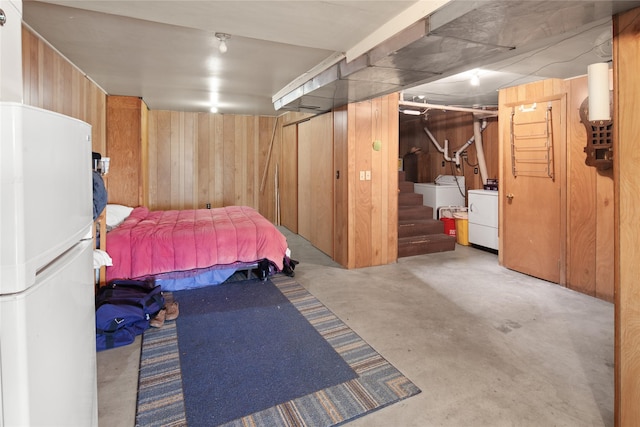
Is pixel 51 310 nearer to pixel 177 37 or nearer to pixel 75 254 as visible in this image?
pixel 75 254

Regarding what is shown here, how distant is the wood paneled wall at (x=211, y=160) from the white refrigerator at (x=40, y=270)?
578 centimetres

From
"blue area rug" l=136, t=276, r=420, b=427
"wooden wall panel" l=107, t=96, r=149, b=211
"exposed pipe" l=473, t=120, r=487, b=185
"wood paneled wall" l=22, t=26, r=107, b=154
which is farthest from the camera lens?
"exposed pipe" l=473, t=120, r=487, b=185

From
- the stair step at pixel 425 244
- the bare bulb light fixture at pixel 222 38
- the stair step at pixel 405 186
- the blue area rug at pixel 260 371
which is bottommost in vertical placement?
the blue area rug at pixel 260 371

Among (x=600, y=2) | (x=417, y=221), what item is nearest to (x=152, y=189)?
(x=417, y=221)

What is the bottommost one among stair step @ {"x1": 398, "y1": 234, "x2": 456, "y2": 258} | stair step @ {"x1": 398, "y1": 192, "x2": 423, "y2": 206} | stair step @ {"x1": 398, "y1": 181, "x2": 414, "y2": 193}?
stair step @ {"x1": 398, "y1": 234, "x2": 456, "y2": 258}

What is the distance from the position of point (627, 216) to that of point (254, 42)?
9.03 ft

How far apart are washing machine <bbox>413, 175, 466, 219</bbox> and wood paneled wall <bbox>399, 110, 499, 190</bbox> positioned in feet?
0.53

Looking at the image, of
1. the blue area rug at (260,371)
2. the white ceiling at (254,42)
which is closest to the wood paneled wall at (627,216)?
the white ceiling at (254,42)

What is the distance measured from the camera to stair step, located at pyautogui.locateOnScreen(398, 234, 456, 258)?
16.2 ft

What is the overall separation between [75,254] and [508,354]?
101 inches

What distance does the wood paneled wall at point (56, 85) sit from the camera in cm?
239

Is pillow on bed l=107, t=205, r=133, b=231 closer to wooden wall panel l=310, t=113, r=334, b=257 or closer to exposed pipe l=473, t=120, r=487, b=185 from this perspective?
wooden wall panel l=310, t=113, r=334, b=257

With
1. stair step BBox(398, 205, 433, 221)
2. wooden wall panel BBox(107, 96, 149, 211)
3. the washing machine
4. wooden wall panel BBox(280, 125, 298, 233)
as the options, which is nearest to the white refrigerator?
wooden wall panel BBox(107, 96, 149, 211)

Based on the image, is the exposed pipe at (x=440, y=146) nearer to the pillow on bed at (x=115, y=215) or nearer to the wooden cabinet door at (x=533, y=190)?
the wooden cabinet door at (x=533, y=190)
